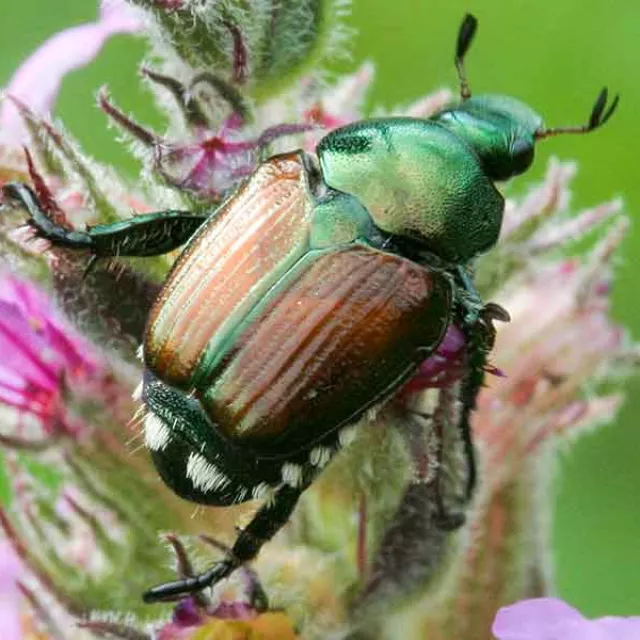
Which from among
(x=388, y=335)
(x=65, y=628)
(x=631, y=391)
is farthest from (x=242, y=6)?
(x=631, y=391)

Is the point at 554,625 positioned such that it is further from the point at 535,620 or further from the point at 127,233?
the point at 127,233

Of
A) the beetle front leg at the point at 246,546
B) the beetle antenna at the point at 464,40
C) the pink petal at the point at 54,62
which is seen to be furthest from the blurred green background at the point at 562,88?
the beetle front leg at the point at 246,546

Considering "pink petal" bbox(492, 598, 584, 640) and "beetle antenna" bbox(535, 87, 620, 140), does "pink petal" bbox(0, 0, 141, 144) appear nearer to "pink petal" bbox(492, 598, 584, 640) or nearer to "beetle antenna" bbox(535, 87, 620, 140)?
"beetle antenna" bbox(535, 87, 620, 140)

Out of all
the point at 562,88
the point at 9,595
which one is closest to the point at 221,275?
the point at 9,595

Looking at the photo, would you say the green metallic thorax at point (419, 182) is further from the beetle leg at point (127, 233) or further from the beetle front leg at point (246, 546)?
the beetle front leg at point (246, 546)

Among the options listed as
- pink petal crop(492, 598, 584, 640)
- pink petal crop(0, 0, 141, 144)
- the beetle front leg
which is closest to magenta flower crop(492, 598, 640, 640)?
pink petal crop(492, 598, 584, 640)

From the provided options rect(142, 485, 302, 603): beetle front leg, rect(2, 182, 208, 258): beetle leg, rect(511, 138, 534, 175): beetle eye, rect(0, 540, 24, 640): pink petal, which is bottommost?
rect(0, 540, 24, 640): pink petal
